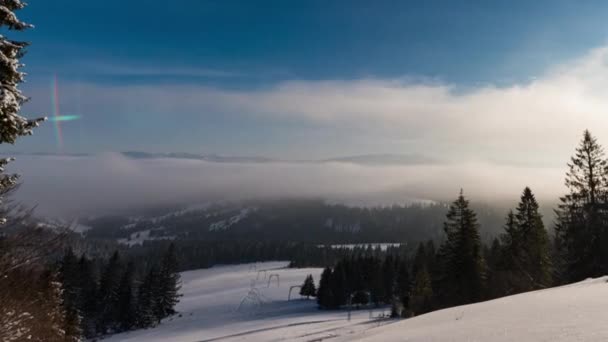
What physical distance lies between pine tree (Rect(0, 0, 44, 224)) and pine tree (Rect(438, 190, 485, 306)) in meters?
32.8

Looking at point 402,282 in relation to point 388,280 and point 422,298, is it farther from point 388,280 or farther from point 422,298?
point 422,298

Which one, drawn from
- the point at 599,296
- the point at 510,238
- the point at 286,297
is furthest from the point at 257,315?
the point at 599,296

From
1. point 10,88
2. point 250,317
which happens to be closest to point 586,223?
point 10,88

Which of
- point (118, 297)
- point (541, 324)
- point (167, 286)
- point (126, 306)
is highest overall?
point (541, 324)

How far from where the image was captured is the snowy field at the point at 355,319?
8.48 m

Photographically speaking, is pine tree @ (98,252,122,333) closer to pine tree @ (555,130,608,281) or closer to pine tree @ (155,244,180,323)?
pine tree @ (155,244,180,323)

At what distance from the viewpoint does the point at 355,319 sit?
60.9 metres

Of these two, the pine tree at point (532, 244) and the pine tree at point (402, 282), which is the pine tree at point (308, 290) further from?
the pine tree at point (532, 244)

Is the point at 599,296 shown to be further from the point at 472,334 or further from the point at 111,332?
the point at 111,332

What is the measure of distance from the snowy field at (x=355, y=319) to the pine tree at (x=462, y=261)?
8.72 metres

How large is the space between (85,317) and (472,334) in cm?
8018

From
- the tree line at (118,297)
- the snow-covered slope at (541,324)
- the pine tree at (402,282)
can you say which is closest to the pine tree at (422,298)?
the pine tree at (402,282)

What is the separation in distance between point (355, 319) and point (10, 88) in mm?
59955

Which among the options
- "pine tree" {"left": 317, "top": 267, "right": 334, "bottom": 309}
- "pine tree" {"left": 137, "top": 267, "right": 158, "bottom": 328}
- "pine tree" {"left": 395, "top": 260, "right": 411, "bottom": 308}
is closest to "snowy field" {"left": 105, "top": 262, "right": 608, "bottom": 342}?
"pine tree" {"left": 317, "top": 267, "right": 334, "bottom": 309}
